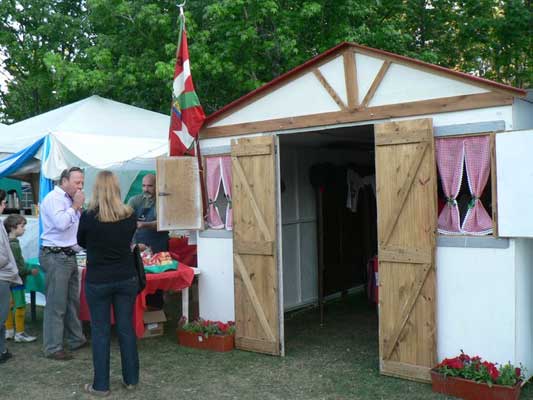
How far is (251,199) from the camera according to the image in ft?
20.7

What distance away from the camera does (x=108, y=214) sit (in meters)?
4.79

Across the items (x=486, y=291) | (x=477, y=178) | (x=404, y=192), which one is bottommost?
(x=486, y=291)

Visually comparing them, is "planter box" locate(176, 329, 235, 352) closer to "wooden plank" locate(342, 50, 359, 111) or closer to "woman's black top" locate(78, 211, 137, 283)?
"woman's black top" locate(78, 211, 137, 283)

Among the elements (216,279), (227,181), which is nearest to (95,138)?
(227,181)

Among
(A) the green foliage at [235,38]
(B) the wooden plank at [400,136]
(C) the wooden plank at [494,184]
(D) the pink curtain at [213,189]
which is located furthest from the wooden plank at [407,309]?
(A) the green foliage at [235,38]

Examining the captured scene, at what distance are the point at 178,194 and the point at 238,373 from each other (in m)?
2.15

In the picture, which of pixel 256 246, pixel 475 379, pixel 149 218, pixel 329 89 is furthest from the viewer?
pixel 149 218

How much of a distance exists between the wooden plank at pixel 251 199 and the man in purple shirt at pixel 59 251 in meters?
1.60

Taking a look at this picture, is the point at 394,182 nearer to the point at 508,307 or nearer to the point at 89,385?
the point at 508,307

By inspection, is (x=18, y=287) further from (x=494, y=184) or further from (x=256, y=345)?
(x=494, y=184)

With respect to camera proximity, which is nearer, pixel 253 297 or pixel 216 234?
pixel 253 297

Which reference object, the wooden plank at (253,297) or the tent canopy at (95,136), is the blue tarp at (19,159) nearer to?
the tent canopy at (95,136)

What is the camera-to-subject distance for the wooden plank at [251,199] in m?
6.20

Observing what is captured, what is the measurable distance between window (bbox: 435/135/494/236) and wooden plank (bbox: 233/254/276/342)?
2.08 meters
